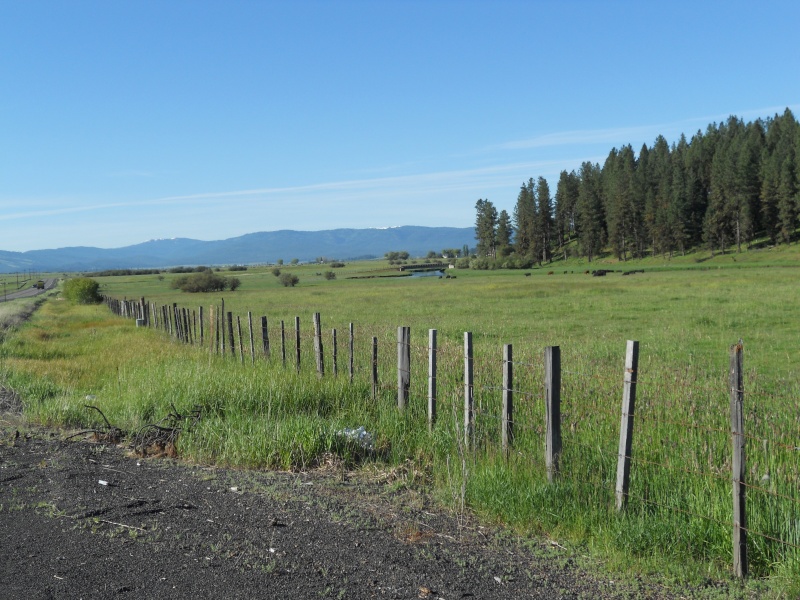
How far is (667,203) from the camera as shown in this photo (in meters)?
106

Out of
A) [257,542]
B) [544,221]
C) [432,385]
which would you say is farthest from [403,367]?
[544,221]

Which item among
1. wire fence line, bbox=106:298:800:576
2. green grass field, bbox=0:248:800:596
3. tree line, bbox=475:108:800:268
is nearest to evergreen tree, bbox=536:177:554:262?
tree line, bbox=475:108:800:268

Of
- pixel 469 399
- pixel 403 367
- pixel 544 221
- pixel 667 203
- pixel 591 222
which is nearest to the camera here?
pixel 469 399

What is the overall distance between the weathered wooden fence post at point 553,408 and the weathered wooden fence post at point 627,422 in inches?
31.0

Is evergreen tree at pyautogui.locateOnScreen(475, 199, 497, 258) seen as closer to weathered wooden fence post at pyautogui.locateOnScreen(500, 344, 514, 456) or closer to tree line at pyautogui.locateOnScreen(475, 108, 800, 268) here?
tree line at pyautogui.locateOnScreen(475, 108, 800, 268)

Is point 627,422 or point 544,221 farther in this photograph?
point 544,221

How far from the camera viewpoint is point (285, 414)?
1059cm

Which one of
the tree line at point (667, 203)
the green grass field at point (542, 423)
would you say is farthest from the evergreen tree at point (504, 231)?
the green grass field at point (542, 423)

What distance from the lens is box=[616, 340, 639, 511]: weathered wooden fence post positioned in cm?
634

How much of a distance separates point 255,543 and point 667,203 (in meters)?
109

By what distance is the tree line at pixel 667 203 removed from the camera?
97.3 metres

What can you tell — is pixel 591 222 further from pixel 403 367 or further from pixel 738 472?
pixel 738 472

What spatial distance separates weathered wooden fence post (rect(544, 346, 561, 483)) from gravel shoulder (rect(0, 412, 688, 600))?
124 cm

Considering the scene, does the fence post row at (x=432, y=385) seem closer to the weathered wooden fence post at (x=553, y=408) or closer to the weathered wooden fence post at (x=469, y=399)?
the weathered wooden fence post at (x=469, y=399)
